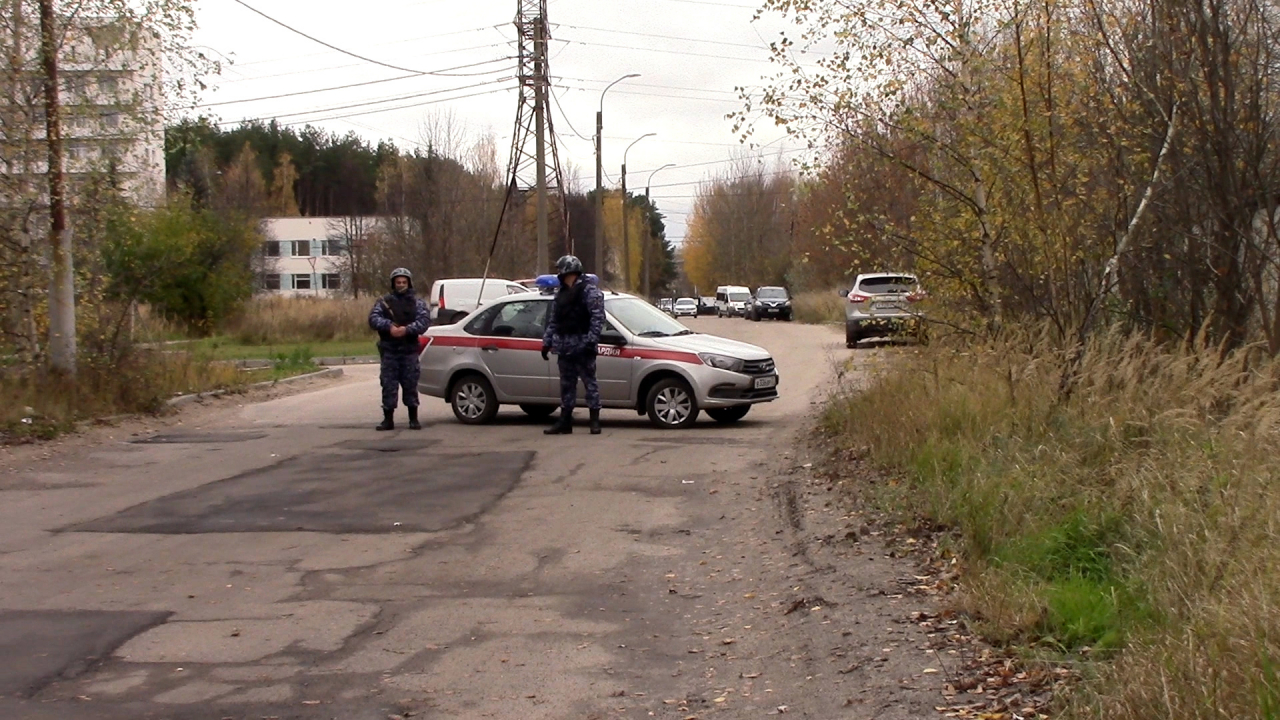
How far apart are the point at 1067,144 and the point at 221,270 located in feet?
108

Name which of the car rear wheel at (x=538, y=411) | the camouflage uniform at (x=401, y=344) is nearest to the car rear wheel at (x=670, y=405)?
the car rear wheel at (x=538, y=411)

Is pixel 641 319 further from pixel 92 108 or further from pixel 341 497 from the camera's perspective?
pixel 92 108

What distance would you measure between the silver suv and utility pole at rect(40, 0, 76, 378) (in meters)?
4.53

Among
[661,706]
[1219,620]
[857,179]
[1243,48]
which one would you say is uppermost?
[1243,48]

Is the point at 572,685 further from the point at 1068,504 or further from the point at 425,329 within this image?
the point at 425,329

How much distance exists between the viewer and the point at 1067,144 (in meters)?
11.3

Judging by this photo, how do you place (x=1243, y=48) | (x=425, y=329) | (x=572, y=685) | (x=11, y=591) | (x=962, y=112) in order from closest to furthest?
(x=572, y=685)
(x=11, y=591)
(x=1243, y=48)
(x=962, y=112)
(x=425, y=329)

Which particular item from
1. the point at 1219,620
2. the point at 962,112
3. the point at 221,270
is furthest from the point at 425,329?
the point at 221,270

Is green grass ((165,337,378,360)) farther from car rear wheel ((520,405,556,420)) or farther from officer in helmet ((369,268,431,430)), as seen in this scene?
officer in helmet ((369,268,431,430))

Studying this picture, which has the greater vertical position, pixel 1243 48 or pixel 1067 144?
pixel 1243 48

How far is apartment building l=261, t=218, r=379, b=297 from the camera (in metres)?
73.1

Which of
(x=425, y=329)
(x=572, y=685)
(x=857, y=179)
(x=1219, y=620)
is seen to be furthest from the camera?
(x=425, y=329)

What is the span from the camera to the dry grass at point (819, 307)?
5225 centimetres

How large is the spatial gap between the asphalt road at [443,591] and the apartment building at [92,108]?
4288mm
